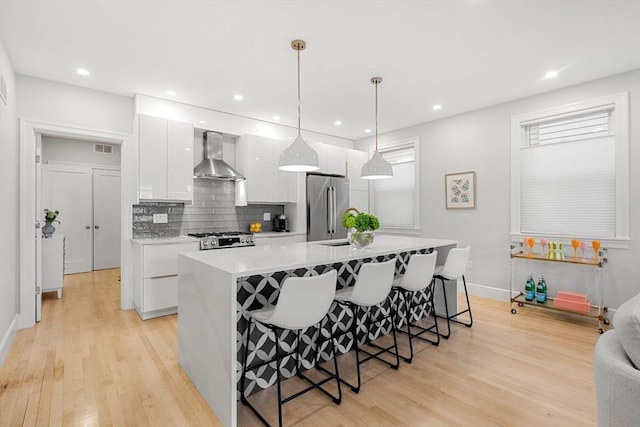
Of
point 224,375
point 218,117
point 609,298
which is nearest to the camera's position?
point 224,375

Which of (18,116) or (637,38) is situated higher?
(637,38)

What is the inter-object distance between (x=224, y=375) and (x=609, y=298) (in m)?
4.04

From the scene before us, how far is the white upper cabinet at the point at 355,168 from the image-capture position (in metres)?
5.70

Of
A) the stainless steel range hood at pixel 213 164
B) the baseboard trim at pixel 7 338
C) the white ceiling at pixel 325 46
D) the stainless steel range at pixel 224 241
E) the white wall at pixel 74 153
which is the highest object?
the white ceiling at pixel 325 46

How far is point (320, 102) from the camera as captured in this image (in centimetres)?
416

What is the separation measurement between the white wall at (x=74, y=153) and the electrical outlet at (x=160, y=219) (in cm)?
331

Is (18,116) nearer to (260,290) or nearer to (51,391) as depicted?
(51,391)

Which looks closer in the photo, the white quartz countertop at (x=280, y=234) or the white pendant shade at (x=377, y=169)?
the white pendant shade at (x=377, y=169)

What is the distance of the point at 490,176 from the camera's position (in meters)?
4.34

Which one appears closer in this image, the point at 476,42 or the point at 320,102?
the point at 476,42

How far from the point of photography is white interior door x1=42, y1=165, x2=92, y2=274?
19.2 feet

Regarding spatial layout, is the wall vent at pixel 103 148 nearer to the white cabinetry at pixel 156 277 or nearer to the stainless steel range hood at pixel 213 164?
the stainless steel range hood at pixel 213 164

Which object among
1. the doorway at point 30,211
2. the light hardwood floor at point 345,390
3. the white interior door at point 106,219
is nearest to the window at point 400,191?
the light hardwood floor at point 345,390

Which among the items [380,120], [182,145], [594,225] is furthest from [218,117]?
[594,225]
